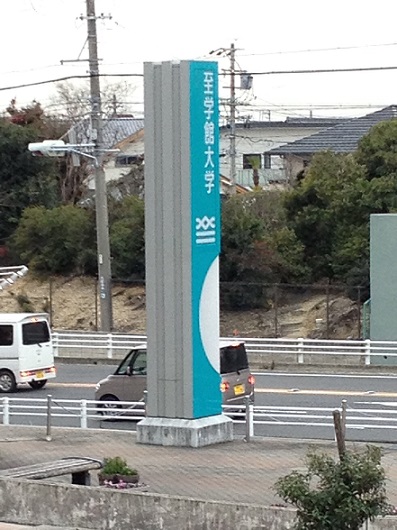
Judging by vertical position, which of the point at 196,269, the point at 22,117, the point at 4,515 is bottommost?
the point at 4,515

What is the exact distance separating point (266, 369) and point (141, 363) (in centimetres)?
880

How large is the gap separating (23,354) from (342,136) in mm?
48962

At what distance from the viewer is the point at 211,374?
2003 centimetres

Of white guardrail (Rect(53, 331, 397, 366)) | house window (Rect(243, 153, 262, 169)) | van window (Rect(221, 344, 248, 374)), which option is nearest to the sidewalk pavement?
van window (Rect(221, 344, 248, 374))

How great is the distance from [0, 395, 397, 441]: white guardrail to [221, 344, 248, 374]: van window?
0.80 metres

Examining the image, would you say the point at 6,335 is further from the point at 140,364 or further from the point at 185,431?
the point at 185,431

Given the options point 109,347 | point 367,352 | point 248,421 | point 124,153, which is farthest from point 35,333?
point 124,153

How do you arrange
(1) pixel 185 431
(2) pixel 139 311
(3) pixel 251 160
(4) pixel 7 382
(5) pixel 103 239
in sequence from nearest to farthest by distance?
1. (1) pixel 185 431
2. (4) pixel 7 382
3. (5) pixel 103 239
4. (2) pixel 139 311
5. (3) pixel 251 160

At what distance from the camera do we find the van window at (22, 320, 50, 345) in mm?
30312

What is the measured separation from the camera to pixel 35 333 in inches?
1203

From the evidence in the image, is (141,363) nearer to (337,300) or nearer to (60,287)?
(337,300)

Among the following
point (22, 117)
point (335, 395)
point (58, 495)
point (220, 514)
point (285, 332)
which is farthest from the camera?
point (22, 117)

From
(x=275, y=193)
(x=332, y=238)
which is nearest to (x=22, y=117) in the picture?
(x=275, y=193)

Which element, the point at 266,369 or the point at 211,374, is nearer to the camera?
the point at 211,374
